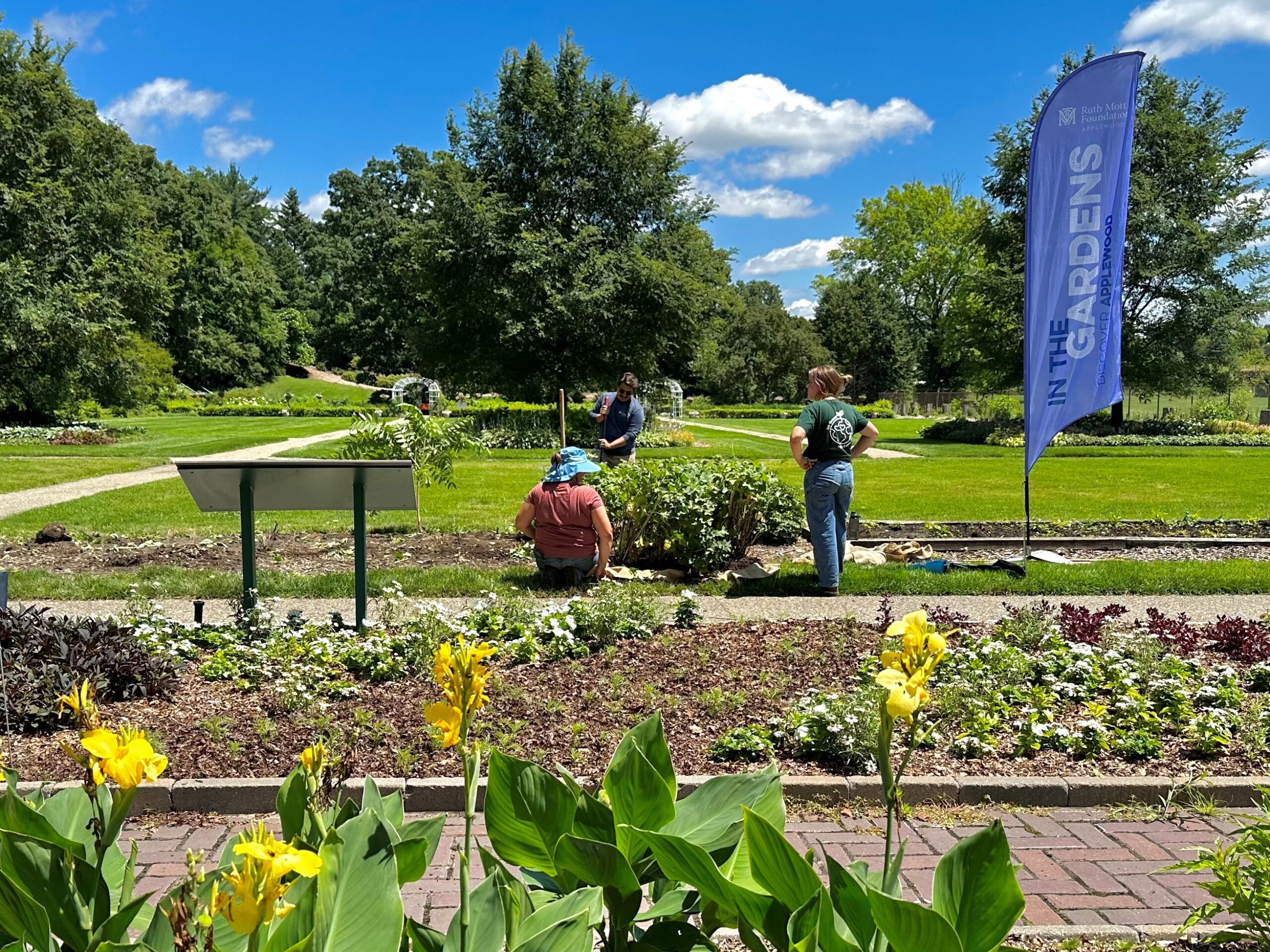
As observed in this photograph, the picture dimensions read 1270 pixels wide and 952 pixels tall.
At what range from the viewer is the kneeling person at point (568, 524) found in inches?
302

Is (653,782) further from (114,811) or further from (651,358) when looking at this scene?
(651,358)

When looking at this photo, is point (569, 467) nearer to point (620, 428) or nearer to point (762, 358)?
point (620, 428)

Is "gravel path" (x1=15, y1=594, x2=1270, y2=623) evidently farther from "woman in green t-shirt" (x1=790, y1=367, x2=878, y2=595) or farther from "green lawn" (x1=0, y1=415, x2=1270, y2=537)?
"green lawn" (x1=0, y1=415, x2=1270, y2=537)

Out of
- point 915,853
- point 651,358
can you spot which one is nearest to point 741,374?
point 651,358

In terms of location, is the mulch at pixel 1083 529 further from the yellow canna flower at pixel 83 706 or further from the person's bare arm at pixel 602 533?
the yellow canna flower at pixel 83 706

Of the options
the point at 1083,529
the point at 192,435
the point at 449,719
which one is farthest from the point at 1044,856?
the point at 192,435

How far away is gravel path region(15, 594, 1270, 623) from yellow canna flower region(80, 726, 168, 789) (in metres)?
5.63

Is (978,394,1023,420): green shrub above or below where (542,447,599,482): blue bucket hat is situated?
above

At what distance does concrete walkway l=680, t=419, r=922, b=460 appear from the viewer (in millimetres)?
23234

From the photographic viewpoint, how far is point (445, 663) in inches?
61.7

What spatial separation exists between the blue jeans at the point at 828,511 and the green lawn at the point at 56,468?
1234 centimetres

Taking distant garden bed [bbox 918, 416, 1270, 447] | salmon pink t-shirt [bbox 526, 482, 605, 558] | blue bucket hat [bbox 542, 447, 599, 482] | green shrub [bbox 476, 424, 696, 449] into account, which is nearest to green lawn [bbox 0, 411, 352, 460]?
green shrub [bbox 476, 424, 696, 449]

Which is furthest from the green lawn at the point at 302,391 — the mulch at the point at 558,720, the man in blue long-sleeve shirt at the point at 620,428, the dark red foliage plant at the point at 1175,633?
the dark red foliage plant at the point at 1175,633

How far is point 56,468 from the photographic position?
17688mm
